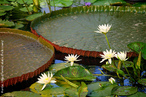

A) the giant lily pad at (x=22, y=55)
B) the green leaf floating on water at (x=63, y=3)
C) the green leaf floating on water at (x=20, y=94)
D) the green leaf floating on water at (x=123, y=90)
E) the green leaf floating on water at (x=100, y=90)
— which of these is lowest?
the green leaf floating on water at (x=20, y=94)

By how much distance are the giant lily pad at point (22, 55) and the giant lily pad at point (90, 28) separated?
12cm

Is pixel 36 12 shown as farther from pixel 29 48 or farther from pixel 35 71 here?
pixel 35 71

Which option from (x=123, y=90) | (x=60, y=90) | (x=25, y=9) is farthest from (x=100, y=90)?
(x=25, y=9)

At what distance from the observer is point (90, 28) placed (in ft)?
6.77

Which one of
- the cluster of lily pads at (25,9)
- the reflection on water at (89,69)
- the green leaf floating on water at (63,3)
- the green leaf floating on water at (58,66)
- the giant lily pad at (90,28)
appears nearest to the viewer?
the reflection on water at (89,69)

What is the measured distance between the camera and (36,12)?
2.80 meters

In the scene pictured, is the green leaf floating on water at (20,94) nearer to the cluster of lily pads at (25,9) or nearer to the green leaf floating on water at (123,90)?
the green leaf floating on water at (123,90)

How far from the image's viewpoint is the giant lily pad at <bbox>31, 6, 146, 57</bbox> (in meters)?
1.78

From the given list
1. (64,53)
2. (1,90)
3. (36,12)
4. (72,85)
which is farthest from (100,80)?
(36,12)

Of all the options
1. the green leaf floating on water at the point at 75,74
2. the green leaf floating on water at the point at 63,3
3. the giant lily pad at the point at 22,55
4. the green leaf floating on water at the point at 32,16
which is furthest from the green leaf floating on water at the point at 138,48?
the green leaf floating on water at the point at 63,3

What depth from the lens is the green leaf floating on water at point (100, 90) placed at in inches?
A: 47.0

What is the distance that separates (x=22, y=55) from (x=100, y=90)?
29.1 inches

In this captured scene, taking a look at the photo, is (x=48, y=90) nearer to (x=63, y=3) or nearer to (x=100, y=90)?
(x=100, y=90)

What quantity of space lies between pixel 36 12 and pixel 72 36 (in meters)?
Result: 1.04
